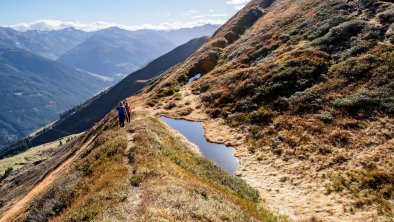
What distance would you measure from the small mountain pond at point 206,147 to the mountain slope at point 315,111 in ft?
3.22

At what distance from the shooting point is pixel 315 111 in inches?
1383

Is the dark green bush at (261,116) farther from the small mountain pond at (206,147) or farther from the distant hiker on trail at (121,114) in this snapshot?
the distant hiker on trail at (121,114)

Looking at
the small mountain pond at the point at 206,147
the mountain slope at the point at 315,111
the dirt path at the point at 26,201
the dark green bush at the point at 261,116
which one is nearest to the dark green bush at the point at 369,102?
the mountain slope at the point at 315,111

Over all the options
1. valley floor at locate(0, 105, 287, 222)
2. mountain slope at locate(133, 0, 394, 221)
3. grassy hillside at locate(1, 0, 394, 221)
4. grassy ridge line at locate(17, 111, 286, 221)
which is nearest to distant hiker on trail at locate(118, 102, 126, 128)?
grassy hillside at locate(1, 0, 394, 221)

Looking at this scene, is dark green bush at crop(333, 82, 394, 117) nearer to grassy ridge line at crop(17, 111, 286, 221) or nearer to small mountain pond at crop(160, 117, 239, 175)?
small mountain pond at crop(160, 117, 239, 175)

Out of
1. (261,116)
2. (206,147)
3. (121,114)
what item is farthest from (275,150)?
(121,114)

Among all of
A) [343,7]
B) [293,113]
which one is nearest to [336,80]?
[293,113]

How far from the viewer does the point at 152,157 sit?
84.7ft

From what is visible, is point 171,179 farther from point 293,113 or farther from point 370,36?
point 370,36

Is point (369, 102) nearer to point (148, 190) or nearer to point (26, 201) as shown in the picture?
point (148, 190)

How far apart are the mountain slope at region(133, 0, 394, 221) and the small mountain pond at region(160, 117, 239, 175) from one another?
0.98 m

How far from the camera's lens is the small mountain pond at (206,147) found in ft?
103

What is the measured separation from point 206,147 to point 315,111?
1184cm

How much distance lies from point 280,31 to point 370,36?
28240 millimetres
